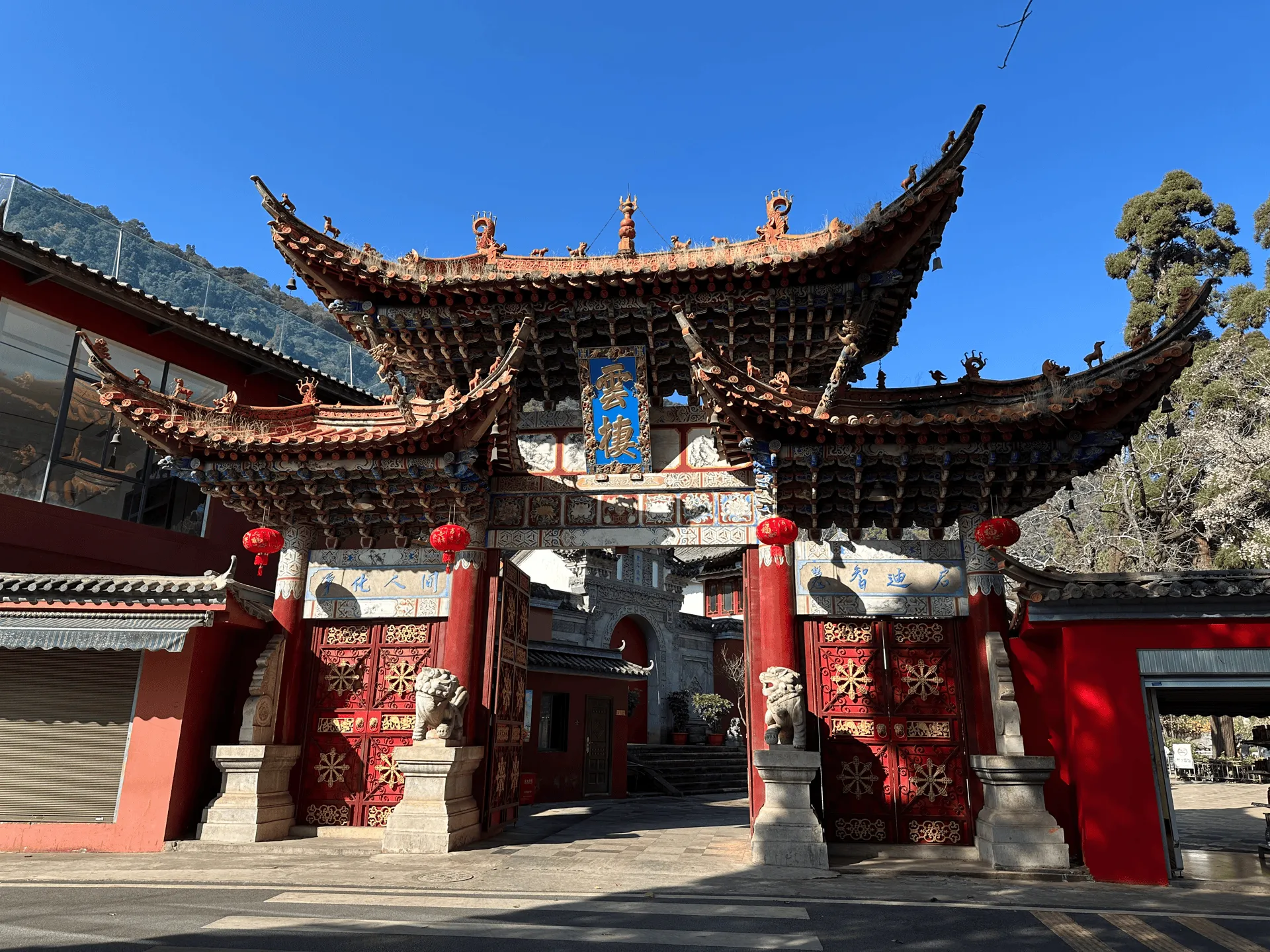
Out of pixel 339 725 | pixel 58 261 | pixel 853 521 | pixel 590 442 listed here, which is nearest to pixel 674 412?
pixel 590 442

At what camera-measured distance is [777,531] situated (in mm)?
9688

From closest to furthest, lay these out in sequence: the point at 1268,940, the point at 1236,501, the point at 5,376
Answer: the point at 1268,940 < the point at 5,376 < the point at 1236,501

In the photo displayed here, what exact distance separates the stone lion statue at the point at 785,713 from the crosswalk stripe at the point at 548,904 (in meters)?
2.44

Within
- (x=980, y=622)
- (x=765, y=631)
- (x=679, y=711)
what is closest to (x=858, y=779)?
(x=765, y=631)

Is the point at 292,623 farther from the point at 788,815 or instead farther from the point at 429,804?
the point at 788,815

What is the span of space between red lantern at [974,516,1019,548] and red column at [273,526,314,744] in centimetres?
899

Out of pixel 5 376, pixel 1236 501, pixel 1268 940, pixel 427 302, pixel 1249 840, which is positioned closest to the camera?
pixel 1268 940

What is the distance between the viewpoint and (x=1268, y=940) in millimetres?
5996

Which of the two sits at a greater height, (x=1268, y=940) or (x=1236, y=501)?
(x=1236, y=501)

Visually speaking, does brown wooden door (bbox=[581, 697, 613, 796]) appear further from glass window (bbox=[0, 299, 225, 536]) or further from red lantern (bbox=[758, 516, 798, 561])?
red lantern (bbox=[758, 516, 798, 561])

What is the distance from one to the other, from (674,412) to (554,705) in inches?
454

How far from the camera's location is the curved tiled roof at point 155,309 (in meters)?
12.5

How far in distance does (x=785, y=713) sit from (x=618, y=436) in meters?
4.37

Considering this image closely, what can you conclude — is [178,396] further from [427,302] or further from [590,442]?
[590,442]
